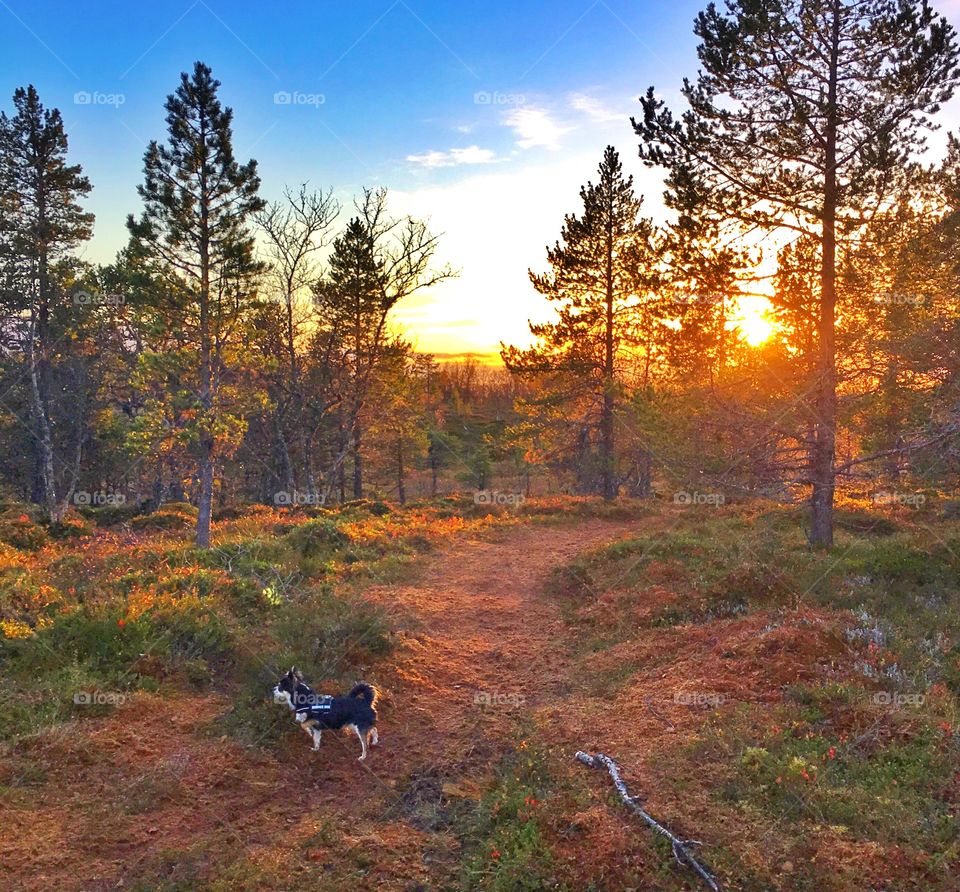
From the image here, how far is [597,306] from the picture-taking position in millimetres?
26203

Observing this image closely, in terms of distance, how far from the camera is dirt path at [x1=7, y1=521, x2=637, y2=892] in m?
5.21

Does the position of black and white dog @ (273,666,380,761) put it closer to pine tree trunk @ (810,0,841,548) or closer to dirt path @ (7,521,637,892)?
dirt path @ (7,521,637,892)

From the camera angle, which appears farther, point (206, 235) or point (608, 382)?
point (608, 382)

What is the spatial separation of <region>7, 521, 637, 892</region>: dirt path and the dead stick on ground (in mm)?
1291

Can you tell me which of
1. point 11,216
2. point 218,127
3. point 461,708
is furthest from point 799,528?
point 11,216

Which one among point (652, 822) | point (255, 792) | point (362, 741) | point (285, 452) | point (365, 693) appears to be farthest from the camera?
point (285, 452)

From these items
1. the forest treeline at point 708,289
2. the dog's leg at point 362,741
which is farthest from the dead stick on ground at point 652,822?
Result: the forest treeline at point 708,289

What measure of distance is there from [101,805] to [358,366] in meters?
25.1

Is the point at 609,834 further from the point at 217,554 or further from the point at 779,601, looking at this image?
the point at 217,554

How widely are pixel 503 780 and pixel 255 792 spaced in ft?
9.14

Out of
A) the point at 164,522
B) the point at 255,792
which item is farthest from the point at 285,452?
the point at 255,792

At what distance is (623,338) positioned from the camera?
2631cm

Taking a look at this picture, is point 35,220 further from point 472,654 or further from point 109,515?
point 472,654

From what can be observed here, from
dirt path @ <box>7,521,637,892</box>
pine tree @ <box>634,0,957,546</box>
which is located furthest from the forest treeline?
dirt path @ <box>7,521,637,892</box>
